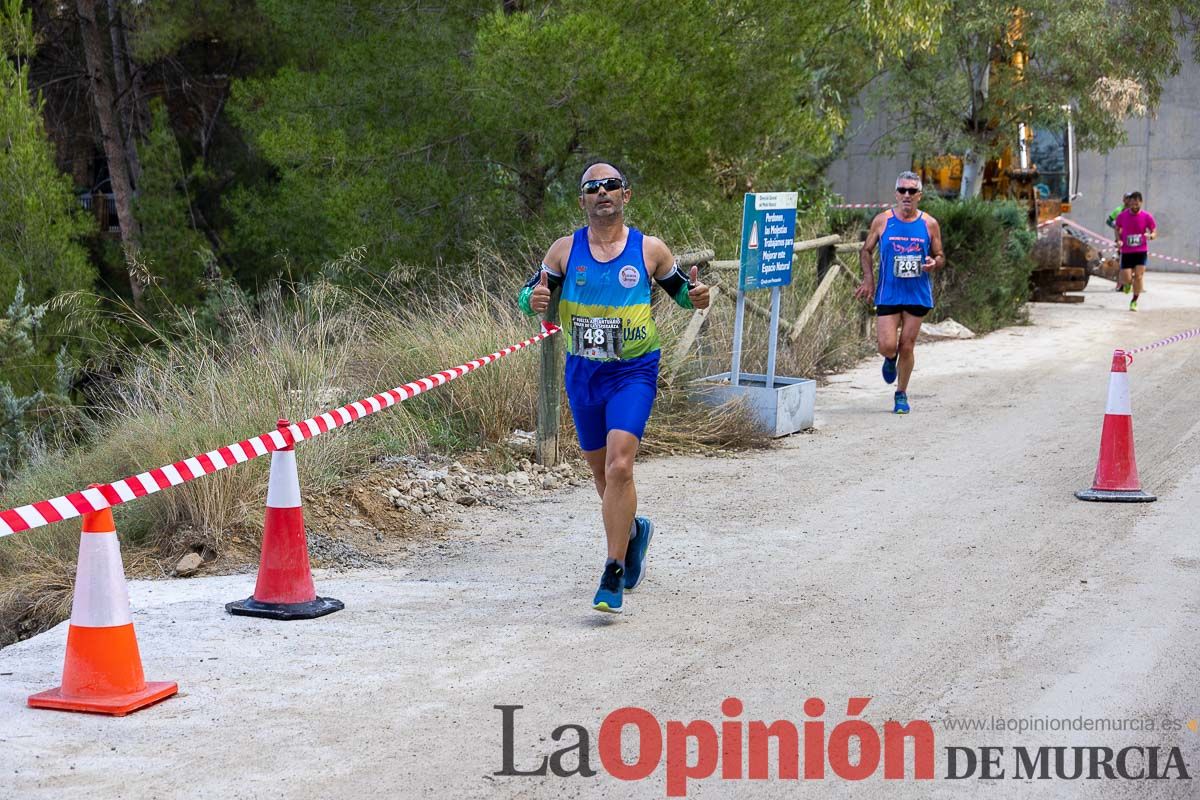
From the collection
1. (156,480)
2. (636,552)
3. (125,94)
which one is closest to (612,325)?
(636,552)

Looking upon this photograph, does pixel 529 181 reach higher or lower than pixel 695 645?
higher

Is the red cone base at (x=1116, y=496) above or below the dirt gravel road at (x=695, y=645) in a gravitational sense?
above

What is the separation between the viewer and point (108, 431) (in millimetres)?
9258

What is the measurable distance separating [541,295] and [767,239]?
4781 mm

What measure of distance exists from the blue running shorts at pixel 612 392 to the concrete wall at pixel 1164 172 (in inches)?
1085

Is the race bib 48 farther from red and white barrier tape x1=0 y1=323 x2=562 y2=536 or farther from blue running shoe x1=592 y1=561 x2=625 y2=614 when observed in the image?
red and white barrier tape x1=0 y1=323 x2=562 y2=536

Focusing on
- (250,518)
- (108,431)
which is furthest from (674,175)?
(250,518)

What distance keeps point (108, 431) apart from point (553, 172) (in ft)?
26.5

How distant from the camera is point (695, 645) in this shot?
18.9 ft

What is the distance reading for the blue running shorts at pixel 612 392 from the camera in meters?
6.24

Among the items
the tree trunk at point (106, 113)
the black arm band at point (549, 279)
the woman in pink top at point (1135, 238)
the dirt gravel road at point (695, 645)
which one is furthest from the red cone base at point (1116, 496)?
the tree trunk at point (106, 113)

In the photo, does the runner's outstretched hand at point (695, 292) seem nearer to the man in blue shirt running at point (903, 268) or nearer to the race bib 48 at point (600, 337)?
the race bib 48 at point (600, 337)

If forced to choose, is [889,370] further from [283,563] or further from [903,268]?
[283,563]

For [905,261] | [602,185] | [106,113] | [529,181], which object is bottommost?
[905,261]
